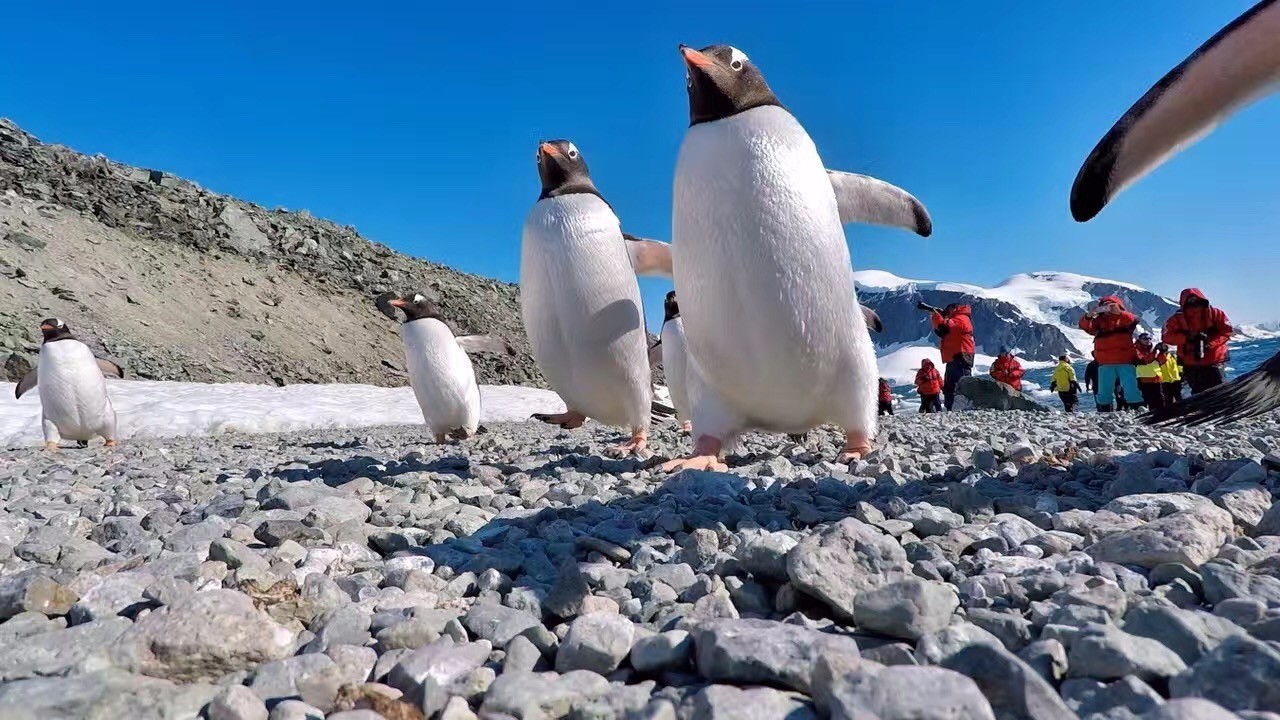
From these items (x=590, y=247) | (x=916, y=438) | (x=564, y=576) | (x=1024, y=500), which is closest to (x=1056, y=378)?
(x=916, y=438)

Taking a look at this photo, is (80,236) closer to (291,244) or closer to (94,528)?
(291,244)

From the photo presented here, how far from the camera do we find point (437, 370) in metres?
7.07

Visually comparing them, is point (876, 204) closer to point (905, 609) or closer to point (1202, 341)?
point (905, 609)

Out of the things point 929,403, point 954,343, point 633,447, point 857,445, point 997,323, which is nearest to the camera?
point 857,445

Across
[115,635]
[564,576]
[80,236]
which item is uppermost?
[80,236]

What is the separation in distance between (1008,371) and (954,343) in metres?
5.78

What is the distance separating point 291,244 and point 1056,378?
28271mm

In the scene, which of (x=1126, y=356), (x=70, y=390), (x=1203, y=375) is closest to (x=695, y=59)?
(x=70, y=390)

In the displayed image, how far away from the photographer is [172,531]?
2.36 m

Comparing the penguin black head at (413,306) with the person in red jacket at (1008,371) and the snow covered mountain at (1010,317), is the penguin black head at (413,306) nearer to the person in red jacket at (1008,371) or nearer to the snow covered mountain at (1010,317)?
the person in red jacket at (1008,371)

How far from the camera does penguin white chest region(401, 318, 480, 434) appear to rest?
7094mm

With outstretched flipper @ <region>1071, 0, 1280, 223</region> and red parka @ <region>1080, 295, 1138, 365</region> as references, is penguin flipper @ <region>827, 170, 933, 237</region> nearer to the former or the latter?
outstretched flipper @ <region>1071, 0, 1280, 223</region>

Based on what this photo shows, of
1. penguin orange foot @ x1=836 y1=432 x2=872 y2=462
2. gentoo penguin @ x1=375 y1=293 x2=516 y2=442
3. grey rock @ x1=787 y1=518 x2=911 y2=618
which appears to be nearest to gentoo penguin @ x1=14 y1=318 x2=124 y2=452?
gentoo penguin @ x1=375 y1=293 x2=516 y2=442

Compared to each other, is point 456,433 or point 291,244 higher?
point 291,244
